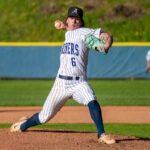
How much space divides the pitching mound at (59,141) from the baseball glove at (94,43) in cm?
114

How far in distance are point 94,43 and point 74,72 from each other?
446mm

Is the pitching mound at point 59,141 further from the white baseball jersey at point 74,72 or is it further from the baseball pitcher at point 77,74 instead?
the white baseball jersey at point 74,72

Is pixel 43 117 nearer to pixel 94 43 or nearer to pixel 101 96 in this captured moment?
pixel 94 43

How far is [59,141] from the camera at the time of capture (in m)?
5.29

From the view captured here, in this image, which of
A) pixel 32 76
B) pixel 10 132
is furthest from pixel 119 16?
pixel 10 132

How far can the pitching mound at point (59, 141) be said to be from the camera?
485 cm

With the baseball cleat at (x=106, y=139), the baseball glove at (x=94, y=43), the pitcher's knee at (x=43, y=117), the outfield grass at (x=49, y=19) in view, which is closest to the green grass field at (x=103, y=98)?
the pitcher's knee at (x=43, y=117)

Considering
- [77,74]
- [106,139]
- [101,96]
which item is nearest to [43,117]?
[77,74]

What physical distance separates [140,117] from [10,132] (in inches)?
146

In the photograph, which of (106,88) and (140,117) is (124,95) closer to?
(106,88)

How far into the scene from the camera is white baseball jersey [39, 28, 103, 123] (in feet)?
16.7

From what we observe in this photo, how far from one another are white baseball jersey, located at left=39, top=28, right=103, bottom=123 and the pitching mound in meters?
0.53

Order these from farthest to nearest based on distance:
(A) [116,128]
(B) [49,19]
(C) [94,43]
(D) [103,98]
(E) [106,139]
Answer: (B) [49,19], (D) [103,98], (A) [116,128], (E) [106,139], (C) [94,43]

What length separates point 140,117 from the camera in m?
8.74
